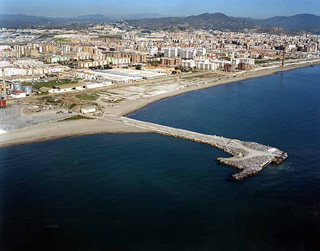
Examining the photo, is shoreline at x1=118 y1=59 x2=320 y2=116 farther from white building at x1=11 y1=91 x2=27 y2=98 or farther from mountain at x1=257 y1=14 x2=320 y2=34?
mountain at x1=257 y1=14 x2=320 y2=34

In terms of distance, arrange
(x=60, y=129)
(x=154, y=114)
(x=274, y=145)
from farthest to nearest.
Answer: (x=154, y=114) → (x=60, y=129) → (x=274, y=145)

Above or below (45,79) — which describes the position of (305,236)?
below

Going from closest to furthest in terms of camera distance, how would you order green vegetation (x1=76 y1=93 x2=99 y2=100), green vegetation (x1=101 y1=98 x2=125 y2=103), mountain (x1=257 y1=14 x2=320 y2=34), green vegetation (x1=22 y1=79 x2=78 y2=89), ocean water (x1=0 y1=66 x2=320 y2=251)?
1. ocean water (x1=0 y1=66 x2=320 y2=251)
2. green vegetation (x1=101 y1=98 x2=125 y2=103)
3. green vegetation (x1=76 y1=93 x2=99 y2=100)
4. green vegetation (x1=22 y1=79 x2=78 y2=89)
5. mountain (x1=257 y1=14 x2=320 y2=34)

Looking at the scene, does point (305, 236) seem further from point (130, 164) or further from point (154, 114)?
point (154, 114)

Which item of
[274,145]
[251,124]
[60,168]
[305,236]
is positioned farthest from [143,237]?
[251,124]

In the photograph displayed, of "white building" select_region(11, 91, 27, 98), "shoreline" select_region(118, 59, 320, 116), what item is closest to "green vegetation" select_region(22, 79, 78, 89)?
"white building" select_region(11, 91, 27, 98)

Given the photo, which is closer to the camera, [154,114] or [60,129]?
[60,129]
